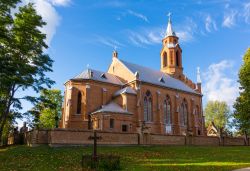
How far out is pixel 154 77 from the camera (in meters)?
47.7

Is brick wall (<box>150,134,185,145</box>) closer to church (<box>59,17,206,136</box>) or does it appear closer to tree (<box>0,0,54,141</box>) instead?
church (<box>59,17,206,136</box>)

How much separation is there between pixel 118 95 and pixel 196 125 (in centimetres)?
1781

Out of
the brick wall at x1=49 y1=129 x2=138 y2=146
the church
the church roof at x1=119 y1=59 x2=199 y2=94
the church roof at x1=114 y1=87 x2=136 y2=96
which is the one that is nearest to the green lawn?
the brick wall at x1=49 y1=129 x2=138 y2=146

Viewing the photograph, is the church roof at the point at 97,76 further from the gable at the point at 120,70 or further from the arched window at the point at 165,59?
the arched window at the point at 165,59

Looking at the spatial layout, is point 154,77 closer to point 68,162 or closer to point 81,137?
point 81,137

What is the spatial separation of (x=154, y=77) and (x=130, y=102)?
966 cm

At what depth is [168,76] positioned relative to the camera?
52438mm

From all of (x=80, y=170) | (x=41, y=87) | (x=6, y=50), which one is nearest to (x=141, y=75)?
(x=41, y=87)

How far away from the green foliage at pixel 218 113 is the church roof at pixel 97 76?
3647 cm

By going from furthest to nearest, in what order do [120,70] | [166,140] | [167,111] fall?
1. [167,111]
2. [120,70]
3. [166,140]

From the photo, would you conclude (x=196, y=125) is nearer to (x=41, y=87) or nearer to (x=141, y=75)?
(x=141, y=75)

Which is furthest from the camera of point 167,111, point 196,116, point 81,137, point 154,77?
point 196,116

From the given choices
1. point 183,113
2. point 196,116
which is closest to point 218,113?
point 196,116

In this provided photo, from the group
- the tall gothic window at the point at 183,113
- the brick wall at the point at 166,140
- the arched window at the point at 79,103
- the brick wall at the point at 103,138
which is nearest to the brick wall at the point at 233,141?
the brick wall at the point at 103,138
